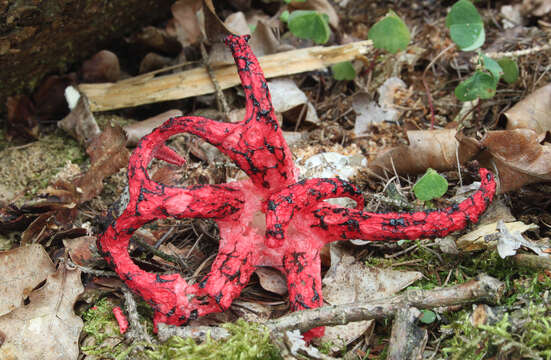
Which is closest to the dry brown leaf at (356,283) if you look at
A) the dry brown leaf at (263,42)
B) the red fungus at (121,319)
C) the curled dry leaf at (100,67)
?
the red fungus at (121,319)

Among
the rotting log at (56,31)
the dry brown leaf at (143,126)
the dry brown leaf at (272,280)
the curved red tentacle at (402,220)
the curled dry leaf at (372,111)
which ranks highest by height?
the rotting log at (56,31)

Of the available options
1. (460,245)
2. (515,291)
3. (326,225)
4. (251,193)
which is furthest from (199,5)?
(515,291)

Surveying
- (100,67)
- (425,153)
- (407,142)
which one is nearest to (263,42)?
(100,67)

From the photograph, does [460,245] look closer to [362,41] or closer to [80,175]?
[362,41]

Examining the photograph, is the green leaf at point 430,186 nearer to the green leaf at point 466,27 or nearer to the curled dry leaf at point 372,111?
the curled dry leaf at point 372,111

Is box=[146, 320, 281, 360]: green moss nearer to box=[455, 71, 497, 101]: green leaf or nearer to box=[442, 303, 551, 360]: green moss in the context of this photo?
box=[442, 303, 551, 360]: green moss

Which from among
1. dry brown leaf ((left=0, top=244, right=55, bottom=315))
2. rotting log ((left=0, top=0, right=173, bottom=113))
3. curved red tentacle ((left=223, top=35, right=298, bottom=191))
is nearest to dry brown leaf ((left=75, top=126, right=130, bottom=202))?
dry brown leaf ((left=0, top=244, right=55, bottom=315))

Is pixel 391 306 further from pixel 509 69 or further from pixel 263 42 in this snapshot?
pixel 263 42
